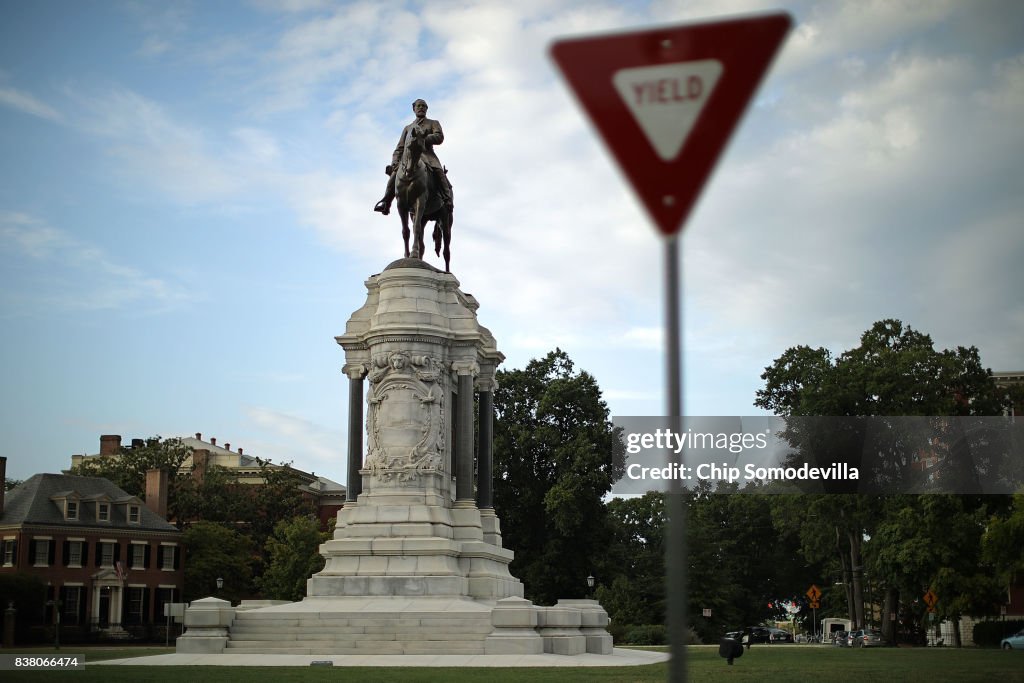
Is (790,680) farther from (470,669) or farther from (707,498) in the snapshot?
(707,498)

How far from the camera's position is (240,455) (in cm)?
12156

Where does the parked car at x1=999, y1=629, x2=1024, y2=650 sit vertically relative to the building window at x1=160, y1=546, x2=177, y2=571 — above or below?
below

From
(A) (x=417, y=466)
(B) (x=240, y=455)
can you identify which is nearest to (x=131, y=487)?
(B) (x=240, y=455)

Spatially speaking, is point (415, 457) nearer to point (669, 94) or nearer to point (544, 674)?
point (544, 674)

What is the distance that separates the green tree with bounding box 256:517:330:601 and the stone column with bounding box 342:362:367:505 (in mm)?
35297

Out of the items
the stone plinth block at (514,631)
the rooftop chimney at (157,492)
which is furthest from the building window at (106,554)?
the stone plinth block at (514,631)

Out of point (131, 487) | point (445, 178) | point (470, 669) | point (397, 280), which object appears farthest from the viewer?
point (131, 487)

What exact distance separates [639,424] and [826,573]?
36.9m

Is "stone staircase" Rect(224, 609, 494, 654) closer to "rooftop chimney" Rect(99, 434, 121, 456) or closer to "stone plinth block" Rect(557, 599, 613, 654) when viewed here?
"stone plinth block" Rect(557, 599, 613, 654)

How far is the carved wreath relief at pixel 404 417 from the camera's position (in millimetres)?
37500

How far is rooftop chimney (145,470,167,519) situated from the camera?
83.8 m

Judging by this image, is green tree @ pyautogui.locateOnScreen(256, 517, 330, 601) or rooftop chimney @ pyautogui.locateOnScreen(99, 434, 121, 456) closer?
green tree @ pyautogui.locateOnScreen(256, 517, 330, 601)

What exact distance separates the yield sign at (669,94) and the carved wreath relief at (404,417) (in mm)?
32041

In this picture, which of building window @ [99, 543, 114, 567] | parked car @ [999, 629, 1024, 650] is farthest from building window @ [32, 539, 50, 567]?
parked car @ [999, 629, 1024, 650]
